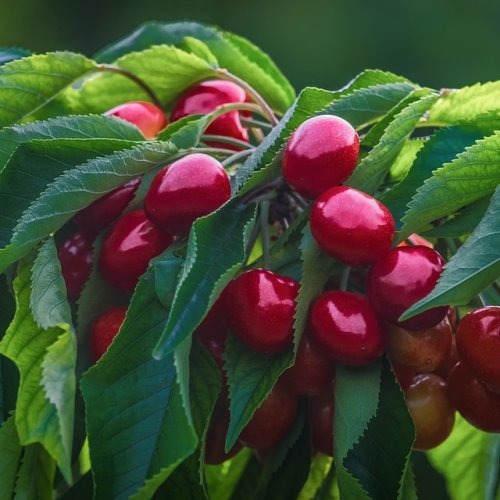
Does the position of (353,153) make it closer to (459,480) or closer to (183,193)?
(183,193)

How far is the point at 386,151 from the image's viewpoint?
542 mm

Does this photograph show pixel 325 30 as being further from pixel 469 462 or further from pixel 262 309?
pixel 262 309

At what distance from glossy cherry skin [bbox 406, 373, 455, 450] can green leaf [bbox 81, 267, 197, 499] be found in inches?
5.6

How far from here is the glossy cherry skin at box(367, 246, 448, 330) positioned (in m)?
0.50

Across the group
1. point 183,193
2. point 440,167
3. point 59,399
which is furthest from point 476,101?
point 59,399

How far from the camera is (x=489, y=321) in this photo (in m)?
0.51

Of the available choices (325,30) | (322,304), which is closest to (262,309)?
(322,304)

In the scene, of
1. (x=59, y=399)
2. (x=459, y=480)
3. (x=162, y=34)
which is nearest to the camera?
(x=59, y=399)

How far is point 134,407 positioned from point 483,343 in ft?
0.55

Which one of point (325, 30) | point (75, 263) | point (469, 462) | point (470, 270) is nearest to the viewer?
point (470, 270)

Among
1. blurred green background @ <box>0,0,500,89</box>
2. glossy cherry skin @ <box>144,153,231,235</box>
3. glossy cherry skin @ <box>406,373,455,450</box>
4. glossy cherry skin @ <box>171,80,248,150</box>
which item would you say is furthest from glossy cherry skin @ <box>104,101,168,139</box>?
blurred green background @ <box>0,0,500,89</box>

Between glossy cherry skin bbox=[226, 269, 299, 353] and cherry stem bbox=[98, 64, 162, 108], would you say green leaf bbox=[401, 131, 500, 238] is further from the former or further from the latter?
cherry stem bbox=[98, 64, 162, 108]

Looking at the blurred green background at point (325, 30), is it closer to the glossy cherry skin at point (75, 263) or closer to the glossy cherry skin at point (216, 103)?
the glossy cherry skin at point (216, 103)

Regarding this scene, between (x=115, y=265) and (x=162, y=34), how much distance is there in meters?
0.33
